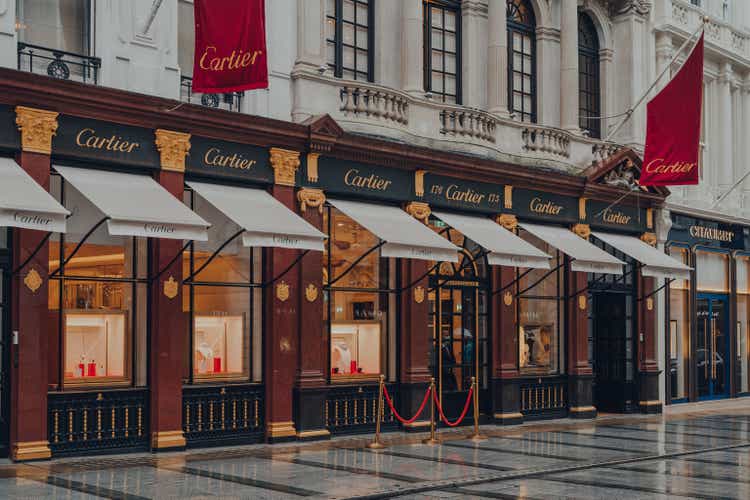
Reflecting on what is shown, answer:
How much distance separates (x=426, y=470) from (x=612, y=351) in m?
12.4

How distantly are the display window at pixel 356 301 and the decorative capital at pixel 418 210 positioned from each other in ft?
3.10

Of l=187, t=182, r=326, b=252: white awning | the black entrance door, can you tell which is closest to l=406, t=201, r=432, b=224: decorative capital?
l=187, t=182, r=326, b=252: white awning

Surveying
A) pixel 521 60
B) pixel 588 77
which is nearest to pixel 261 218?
pixel 521 60

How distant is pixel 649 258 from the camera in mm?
24641

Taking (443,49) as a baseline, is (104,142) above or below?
below

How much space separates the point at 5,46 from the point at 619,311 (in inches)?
639

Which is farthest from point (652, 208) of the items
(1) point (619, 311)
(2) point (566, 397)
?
(2) point (566, 397)

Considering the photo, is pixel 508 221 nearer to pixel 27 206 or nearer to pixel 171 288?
pixel 171 288

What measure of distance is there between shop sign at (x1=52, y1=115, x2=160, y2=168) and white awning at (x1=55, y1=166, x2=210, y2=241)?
0.81 ft

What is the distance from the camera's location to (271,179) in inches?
727

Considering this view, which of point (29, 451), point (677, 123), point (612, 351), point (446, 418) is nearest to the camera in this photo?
point (29, 451)

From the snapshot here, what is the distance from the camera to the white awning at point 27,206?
13.7 meters

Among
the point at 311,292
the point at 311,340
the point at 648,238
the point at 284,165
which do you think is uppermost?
the point at 284,165

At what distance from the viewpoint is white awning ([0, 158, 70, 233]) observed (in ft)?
45.0
